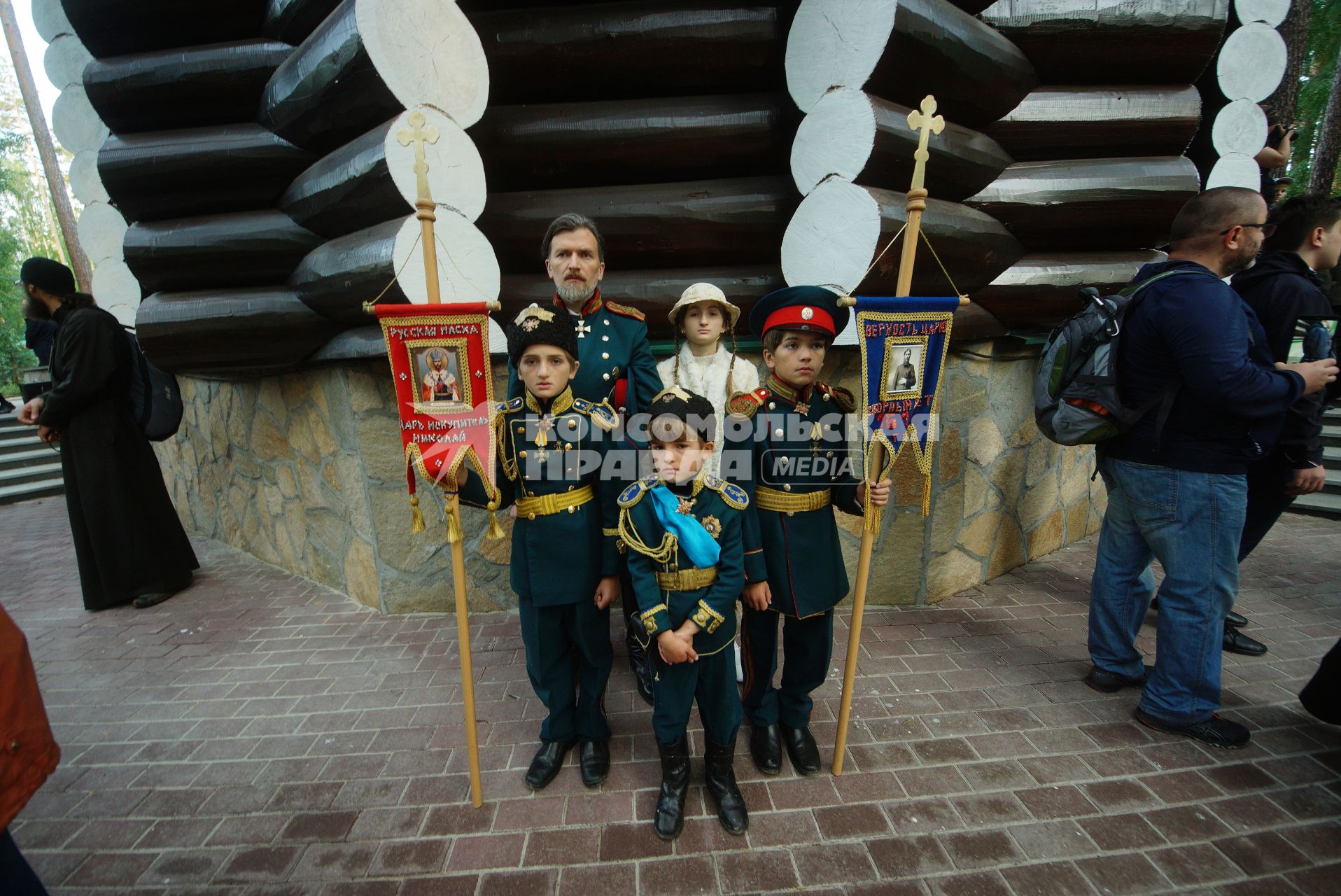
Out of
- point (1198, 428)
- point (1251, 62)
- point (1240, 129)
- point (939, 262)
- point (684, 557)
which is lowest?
point (684, 557)

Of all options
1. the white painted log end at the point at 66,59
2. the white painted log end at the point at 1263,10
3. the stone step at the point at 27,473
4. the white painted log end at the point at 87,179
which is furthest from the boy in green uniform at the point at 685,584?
the stone step at the point at 27,473

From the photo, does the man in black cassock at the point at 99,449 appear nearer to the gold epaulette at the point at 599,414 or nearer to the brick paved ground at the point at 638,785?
the brick paved ground at the point at 638,785

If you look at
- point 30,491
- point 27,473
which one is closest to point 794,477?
point 30,491

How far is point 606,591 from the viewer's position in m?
2.28

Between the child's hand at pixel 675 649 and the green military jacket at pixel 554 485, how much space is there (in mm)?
464

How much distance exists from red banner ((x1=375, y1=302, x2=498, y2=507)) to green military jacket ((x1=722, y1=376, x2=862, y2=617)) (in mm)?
1021

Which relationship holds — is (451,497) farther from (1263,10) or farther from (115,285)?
(1263,10)

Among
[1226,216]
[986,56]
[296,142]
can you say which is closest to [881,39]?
[986,56]

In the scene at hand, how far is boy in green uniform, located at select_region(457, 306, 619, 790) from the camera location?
211 cm

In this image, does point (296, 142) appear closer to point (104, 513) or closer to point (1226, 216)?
point (104, 513)

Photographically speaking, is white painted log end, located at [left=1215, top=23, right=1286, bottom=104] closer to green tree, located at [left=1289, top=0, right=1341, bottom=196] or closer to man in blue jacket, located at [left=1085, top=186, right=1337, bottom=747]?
man in blue jacket, located at [left=1085, top=186, right=1337, bottom=747]

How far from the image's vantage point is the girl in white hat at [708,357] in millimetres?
2695

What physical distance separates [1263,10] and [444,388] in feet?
20.2

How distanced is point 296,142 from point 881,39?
3645mm
